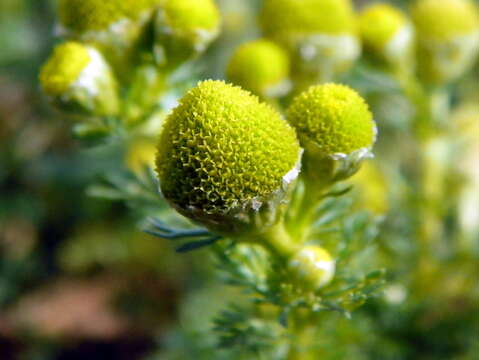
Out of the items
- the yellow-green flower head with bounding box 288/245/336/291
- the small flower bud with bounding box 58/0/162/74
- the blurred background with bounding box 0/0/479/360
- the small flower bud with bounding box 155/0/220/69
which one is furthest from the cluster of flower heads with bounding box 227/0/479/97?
the blurred background with bounding box 0/0/479/360

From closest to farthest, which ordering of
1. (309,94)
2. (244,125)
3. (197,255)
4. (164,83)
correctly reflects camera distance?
(244,125) < (309,94) < (164,83) < (197,255)

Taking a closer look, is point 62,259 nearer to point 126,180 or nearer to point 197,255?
point 197,255

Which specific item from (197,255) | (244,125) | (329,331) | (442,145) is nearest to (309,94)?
(244,125)

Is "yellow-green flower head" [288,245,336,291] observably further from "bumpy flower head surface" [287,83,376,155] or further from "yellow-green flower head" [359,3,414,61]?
"yellow-green flower head" [359,3,414,61]

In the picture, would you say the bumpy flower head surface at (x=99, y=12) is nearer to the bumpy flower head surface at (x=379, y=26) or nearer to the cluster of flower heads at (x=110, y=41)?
the cluster of flower heads at (x=110, y=41)

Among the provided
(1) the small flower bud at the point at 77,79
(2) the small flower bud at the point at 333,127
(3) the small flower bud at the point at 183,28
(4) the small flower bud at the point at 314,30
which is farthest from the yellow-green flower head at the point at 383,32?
(1) the small flower bud at the point at 77,79

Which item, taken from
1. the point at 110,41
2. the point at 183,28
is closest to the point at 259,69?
the point at 183,28
